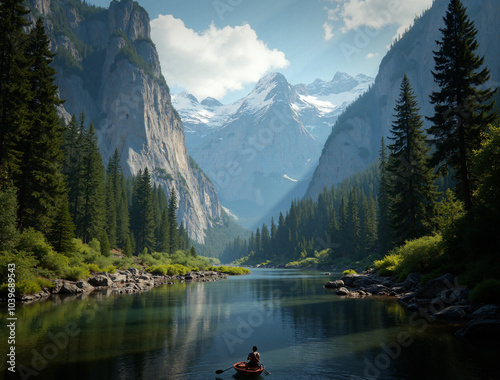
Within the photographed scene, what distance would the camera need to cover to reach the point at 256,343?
18.5 m

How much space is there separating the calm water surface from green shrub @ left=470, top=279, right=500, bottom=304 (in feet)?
9.76

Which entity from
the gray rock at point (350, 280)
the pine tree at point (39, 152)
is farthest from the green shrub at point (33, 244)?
Result: the gray rock at point (350, 280)

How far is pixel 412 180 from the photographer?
41031 millimetres

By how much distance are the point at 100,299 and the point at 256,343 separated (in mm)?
21028

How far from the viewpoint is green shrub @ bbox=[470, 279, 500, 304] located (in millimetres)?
19216

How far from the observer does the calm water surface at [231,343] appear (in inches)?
527

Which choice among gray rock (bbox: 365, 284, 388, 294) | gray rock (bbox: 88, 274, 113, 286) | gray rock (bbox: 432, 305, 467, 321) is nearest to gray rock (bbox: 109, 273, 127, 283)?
gray rock (bbox: 88, 274, 113, 286)

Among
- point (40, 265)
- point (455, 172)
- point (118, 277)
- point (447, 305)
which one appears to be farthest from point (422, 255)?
point (118, 277)

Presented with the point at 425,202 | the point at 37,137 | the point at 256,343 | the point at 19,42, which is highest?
the point at 19,42

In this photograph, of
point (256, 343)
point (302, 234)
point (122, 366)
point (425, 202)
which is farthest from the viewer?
point (302, 234)

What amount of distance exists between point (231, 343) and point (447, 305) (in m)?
15.9

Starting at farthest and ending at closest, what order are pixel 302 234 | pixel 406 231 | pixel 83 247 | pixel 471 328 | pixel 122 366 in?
1. pixel 302 234
2. pixel 83 247
3. pixel 406 231
4. pixel 471 328
5. pixel 122 366

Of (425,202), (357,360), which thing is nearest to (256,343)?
(357,360)

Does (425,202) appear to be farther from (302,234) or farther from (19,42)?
(302,234)
